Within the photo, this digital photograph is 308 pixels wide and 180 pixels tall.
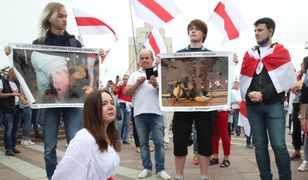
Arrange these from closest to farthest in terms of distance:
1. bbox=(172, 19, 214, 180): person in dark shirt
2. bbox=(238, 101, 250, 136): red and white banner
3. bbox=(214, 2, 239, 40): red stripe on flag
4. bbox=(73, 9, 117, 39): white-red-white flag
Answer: bbox=(172, 19, 214, 180): person in dark shirt < bbox=(238, 101, 250, 136): red and white banner < bbox=(214, 2, 239, 40): red stripe on flag < bbox=(73, 9, 117, 39): white-red-white flag

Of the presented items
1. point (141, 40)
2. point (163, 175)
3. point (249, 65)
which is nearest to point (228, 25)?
point (249, 65)

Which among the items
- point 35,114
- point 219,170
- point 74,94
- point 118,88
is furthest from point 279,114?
point 35,114

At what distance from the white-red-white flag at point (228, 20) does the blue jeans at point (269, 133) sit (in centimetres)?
116

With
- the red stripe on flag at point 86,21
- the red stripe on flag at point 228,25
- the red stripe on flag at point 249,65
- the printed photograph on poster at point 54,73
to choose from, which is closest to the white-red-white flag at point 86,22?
the red stripe on flag at point 86,21

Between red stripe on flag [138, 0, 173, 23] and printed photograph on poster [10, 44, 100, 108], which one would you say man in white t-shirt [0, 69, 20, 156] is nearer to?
red stripe on flag [138, 0, 173, 23]

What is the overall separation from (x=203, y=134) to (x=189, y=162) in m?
2.30

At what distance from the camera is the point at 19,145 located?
1002 cm

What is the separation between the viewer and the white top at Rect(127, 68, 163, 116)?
5160 mm

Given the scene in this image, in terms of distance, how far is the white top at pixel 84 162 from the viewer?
2.39 metres

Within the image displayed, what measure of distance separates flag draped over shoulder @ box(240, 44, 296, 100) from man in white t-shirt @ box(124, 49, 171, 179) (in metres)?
1.37

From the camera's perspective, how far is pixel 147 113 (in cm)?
520

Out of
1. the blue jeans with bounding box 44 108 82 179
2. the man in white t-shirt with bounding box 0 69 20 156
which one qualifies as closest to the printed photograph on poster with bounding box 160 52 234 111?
the blue jeans with bounding box 44 108 82 179

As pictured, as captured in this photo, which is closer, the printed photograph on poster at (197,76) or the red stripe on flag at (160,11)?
the printed photograph on poster at (197,76)

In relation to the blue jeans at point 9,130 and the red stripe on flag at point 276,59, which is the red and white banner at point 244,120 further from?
the blue jeans at point 9,130
